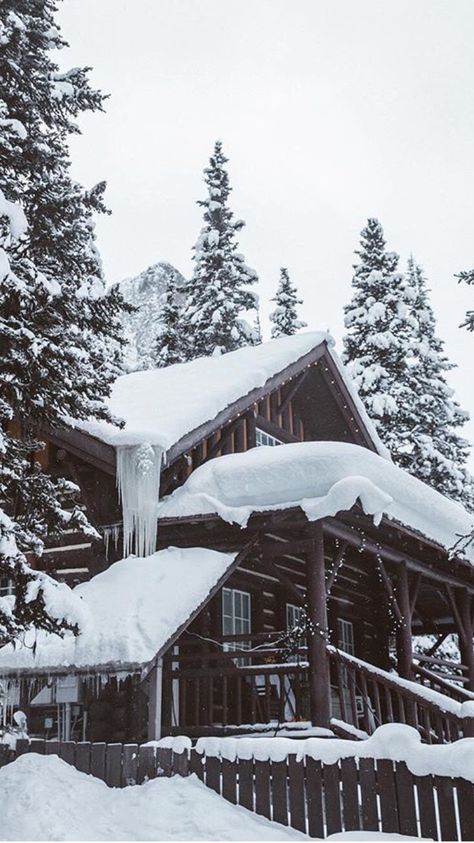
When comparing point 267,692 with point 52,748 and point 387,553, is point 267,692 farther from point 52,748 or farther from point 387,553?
point 52,748

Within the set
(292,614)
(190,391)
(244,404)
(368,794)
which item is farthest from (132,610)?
(292,614)

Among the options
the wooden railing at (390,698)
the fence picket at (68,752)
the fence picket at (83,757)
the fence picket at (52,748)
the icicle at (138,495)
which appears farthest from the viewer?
the icicle at (138,495)

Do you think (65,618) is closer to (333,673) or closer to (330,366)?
(333,673)

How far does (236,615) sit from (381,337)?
49.6 ft

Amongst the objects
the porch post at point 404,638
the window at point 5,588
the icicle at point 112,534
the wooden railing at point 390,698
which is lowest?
the wooden railing at point 390,698

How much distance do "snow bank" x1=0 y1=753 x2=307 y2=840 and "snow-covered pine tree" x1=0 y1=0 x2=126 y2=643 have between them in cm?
145

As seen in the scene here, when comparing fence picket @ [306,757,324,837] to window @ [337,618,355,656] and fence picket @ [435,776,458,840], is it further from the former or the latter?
window @ [337,618,355,656]

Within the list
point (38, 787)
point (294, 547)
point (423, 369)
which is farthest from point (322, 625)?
point (423, 369)

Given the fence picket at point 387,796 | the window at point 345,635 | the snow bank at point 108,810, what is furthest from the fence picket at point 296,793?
the window at point 345,635

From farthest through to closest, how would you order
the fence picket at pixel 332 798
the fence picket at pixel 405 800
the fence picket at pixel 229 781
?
the fence picket at pixel 229 781
the fence picket at pixel 332 798
the fence picket at pixel 405 800

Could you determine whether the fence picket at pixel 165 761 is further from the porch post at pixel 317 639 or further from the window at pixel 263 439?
the window at pixel 263 439

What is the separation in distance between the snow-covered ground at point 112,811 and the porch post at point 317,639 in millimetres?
2936

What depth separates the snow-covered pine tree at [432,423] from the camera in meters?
27.4

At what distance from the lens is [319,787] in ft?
26.2
